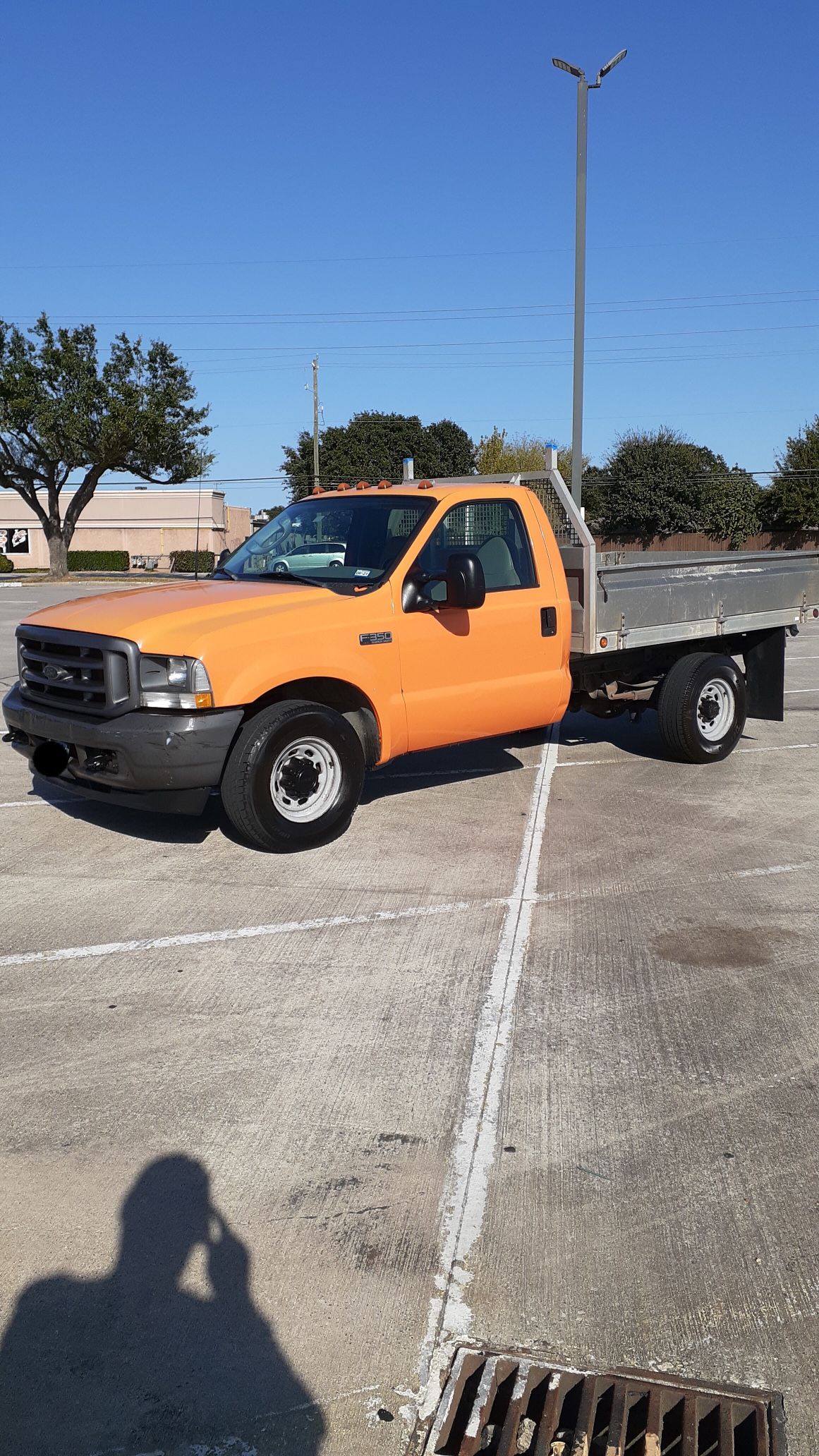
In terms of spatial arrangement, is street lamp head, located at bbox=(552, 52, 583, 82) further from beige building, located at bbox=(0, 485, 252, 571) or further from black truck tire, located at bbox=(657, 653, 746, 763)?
beige building, located at bbox=(0, 485, 252, 571)

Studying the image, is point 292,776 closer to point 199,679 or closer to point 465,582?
point 199,679

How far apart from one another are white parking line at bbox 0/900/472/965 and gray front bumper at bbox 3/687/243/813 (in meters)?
1.02

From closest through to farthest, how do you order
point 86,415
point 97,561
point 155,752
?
point 155,752
point 86,415
point 97,561

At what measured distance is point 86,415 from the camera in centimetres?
4425

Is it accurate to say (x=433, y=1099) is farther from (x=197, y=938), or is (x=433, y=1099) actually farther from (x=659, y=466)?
(x=659, y=466)

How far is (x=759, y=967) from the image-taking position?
206 inches

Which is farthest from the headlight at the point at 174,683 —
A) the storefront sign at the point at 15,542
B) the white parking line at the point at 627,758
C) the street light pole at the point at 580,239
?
the storefront sign at the point at 15,542

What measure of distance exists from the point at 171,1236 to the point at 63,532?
4754 cm

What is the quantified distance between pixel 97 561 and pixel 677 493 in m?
30.0

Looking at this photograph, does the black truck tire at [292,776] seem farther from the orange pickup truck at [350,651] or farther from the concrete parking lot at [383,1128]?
the concrete parking lot at [383,1128]

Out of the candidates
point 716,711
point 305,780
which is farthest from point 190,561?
point 305,780

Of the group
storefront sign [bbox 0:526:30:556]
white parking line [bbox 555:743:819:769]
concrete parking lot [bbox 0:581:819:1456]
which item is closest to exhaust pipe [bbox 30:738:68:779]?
concrete parking lot [bbox 0:581:819:1456]

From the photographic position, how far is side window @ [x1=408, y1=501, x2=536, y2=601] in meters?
7.48

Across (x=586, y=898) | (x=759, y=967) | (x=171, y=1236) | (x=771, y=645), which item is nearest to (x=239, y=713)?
(x=586, y=898)
